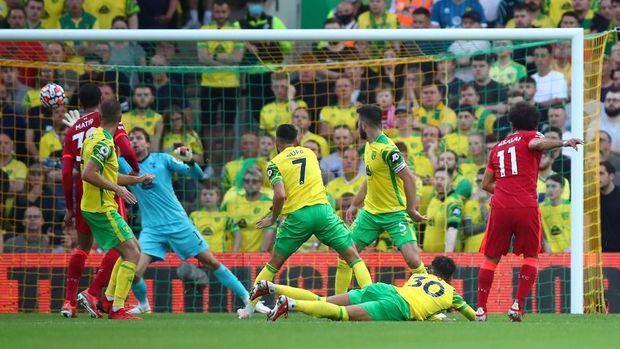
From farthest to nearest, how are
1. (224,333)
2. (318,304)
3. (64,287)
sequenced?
(64,287)
(318,304)
(224,333)

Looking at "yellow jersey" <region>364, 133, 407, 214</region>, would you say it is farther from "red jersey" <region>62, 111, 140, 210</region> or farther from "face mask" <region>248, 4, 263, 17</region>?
"face mask" <region>248, 4, 263, 17</region>

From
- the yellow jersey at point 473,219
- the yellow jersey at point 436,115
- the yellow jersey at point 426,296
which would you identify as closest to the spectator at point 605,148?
the yellow jersey at point 473,219

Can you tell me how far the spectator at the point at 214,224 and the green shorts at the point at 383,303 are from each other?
5992mm

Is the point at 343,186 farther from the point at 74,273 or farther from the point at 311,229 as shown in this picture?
the point at 74,273

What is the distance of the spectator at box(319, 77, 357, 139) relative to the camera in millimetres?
18109

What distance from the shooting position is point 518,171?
40.9 feet

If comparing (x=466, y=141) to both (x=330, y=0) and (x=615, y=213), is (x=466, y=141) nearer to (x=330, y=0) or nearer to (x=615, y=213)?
(x=615, y=213)

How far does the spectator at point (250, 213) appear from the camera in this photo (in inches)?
669

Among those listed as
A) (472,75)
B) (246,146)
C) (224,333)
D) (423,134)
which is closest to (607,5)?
(472,75)

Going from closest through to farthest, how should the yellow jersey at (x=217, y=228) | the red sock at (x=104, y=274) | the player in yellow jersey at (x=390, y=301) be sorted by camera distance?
the player in yellow jersey at (x=390, y=301), the red sock at (x=104, y=274), the yellow jersey at (x=217, y=228)

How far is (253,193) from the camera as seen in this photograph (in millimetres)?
17078

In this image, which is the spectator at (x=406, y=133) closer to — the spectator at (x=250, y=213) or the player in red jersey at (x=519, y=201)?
the spectator at (x=250, y=213)

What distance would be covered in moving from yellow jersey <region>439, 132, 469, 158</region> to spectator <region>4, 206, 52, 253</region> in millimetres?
5590

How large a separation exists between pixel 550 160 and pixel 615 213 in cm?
117
